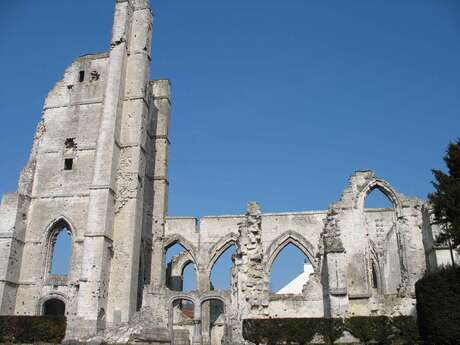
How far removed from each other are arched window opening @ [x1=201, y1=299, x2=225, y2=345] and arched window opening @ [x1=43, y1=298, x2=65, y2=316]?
21.5ft

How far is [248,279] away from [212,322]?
53.0 feet

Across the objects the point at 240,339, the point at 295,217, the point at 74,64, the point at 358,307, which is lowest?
the point at 240,339

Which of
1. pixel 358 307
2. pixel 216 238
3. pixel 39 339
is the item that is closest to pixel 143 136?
pixel 216 238

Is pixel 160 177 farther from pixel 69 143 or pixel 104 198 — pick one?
pixel 104 198

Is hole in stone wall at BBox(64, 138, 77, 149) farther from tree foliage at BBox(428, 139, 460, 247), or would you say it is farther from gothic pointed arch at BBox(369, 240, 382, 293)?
tree foliage at BBox(428, 139, 460, 247)

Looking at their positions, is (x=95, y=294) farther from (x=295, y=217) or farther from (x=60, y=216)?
(x=295, y=217)

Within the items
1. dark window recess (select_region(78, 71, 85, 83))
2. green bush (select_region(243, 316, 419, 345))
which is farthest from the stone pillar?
green bush (select_region(243, 316, 419, 345))

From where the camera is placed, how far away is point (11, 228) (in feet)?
70.8

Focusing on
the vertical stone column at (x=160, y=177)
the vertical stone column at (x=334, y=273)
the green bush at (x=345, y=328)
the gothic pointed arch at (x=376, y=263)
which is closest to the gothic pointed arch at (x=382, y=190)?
the vertical stone column at (x=334, y=273)

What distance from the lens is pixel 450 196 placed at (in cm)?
1234

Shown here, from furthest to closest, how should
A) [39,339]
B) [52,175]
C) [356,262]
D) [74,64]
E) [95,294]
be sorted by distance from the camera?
[74,64], [52,175], [356,262], [95,294], [39,339]

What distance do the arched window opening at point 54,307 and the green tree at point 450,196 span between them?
16.4m

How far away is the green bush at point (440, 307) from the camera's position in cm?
1056

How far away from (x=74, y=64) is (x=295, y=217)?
44.8 feet
